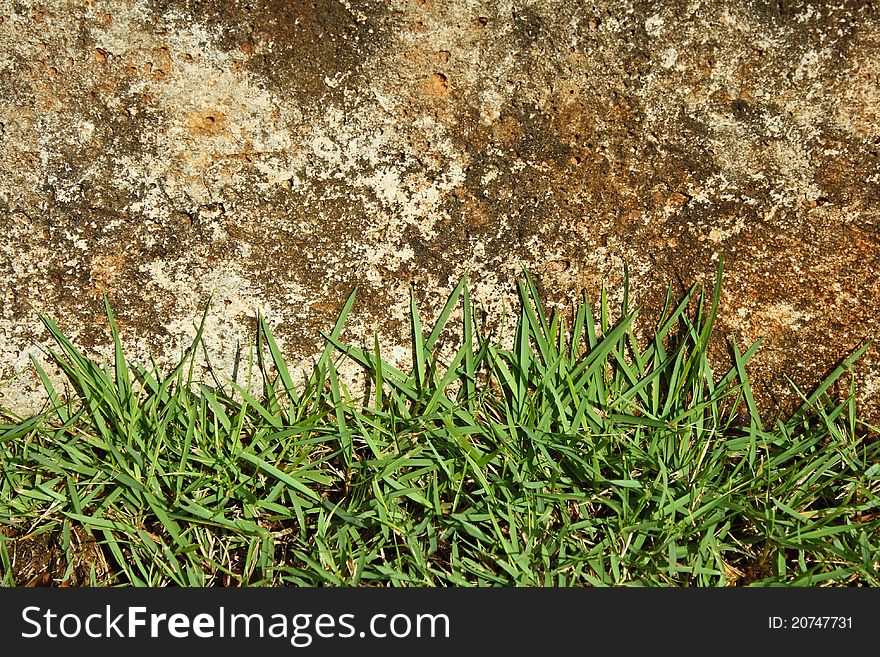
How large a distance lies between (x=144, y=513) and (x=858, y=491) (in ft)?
5.37

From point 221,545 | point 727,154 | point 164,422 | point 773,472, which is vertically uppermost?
point 727,154

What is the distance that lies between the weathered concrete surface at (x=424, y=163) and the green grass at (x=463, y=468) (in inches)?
3.5

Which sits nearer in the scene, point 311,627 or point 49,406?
point 311,627

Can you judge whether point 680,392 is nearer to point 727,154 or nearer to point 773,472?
point 773,472

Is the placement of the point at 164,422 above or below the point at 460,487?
above

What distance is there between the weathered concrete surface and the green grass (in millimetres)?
89

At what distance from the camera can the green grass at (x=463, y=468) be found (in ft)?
4.96

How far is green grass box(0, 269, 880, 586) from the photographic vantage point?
151 centimetres

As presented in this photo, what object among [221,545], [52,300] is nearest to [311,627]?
[221,545]

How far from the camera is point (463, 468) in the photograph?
61.0 inches

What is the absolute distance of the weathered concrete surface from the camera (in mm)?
1536

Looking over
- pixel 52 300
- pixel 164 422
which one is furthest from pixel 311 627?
pixel 52 300

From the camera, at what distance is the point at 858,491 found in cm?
155

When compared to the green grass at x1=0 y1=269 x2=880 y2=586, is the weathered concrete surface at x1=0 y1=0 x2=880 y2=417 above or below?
above
